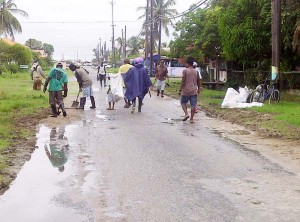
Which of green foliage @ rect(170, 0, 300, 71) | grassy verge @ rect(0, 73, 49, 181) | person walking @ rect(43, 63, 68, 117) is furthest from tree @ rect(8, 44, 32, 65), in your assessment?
person walking @ rect(43, 63, 68, 117)

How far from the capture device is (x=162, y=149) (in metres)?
8.79

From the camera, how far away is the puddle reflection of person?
7531 millimetres

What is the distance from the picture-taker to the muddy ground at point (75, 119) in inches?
293

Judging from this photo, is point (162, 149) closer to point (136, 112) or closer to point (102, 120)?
point (102, 120)

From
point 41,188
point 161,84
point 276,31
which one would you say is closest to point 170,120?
point 276,31

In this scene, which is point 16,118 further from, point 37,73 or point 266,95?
point 37,73

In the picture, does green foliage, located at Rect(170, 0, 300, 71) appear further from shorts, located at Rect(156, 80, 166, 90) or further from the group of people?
the group of people

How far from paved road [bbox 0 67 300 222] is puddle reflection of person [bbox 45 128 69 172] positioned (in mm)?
37

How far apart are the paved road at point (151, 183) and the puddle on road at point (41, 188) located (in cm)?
1

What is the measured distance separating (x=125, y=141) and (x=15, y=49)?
5138cm

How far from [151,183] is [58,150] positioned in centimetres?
290

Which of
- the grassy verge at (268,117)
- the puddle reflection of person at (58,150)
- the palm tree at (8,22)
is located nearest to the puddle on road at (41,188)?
the puddle reflection of person at (58,150)

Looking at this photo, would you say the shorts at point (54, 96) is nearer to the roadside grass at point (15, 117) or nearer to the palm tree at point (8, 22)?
the roadside grass at point (15, 117)

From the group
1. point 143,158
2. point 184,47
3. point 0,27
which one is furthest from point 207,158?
point 0,27
